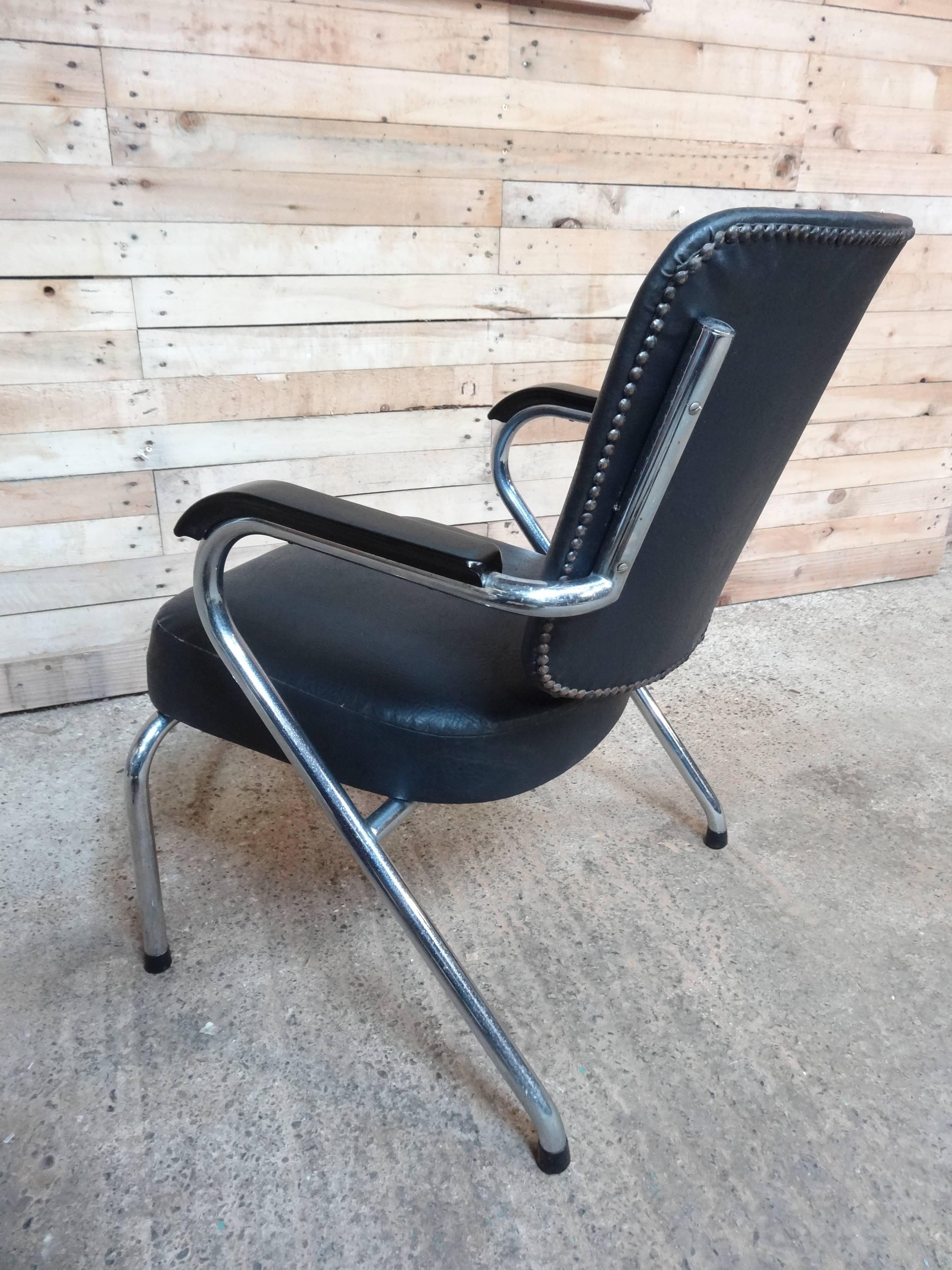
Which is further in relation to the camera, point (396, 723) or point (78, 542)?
point (78, 542)

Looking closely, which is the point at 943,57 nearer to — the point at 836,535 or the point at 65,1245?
the point at 836,535

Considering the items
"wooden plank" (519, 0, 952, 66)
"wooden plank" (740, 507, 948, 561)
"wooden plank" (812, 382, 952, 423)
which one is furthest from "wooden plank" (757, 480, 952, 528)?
"wooden plank" (519, 0, 952, 66)

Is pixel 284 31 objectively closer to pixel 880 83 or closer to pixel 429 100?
pixel 429 100

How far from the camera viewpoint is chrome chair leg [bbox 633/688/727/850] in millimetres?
1536

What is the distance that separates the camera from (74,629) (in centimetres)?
187

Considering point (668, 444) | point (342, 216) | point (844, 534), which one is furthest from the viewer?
point (844, 534)

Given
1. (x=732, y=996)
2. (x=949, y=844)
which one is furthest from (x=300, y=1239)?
(x=949, y=844)

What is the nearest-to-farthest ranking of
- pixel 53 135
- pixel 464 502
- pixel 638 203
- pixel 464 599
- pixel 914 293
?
pixel 464 599
pixel 53 135
pixel 638 203
pixel 464 502
pixel 914 293

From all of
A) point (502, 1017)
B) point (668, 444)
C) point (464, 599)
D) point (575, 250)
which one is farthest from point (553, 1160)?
point (575, 250)

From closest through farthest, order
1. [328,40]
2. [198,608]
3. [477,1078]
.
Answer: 1. [198,608]
2. [477,1078]
3. [328,40]

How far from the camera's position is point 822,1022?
1249 mm

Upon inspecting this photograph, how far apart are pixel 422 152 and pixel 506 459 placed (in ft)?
2.32

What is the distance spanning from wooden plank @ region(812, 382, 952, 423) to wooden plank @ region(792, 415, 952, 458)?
14mm

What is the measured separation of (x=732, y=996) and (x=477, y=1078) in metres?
0.38
